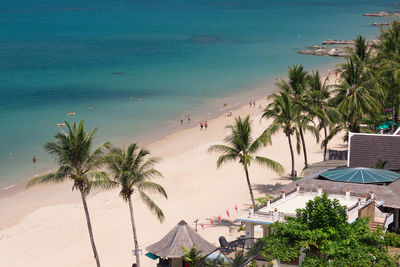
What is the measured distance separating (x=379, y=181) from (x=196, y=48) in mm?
112363

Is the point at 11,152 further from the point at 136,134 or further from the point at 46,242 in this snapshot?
the point at 46,242

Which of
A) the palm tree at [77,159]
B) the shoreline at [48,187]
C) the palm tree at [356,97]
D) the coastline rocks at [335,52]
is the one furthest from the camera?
the coastline rocks at [335,52]

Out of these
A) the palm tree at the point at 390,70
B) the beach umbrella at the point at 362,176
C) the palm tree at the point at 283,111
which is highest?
the palm tree at the point at 390,70

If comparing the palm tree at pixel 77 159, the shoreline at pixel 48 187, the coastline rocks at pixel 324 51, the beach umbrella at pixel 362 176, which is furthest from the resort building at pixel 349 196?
the coastline rocks at pixel 324 51

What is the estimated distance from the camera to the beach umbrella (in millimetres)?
28641

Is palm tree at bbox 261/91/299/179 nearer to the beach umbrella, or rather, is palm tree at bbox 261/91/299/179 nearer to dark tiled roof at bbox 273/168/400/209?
the beach umbrella

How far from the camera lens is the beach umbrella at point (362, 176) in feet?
94.0

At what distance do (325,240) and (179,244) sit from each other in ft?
25.3

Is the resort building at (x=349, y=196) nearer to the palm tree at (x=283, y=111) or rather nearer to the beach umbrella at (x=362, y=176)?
the beach umbrella at (x=362, y=176)

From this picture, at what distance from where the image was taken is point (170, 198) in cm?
4178

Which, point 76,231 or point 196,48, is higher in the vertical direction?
point 196,48

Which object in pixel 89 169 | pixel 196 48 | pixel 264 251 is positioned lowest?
pixel 264 251

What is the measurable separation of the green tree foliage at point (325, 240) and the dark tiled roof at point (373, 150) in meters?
12.2

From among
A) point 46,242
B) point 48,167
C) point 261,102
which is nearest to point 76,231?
point 46,242
